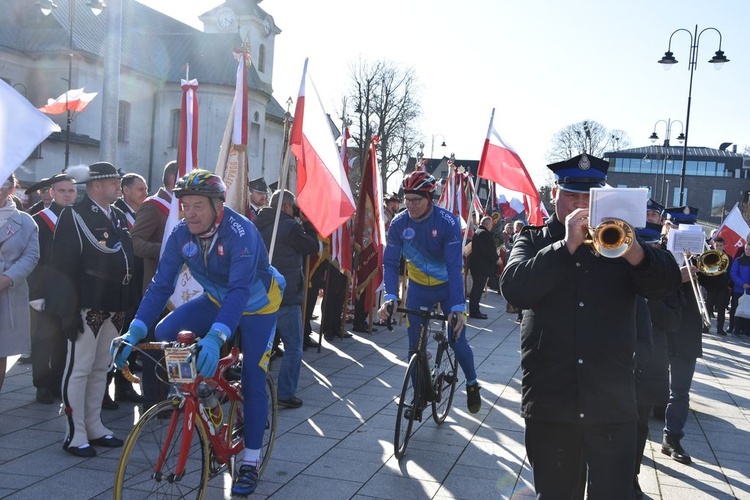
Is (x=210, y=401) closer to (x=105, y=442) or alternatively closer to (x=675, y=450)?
(x=105, y=442)

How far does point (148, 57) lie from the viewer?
160ft

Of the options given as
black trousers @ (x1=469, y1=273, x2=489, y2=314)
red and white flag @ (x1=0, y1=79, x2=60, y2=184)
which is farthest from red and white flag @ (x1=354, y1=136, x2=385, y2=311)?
red and white flag @ (x1=0, y1=79, x2=60, y2=184)

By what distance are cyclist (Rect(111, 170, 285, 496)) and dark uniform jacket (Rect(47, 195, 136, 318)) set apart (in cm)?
127

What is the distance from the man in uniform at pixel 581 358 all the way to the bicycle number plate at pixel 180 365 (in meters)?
1.72

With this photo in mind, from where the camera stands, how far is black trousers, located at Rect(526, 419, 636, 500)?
3412 mm

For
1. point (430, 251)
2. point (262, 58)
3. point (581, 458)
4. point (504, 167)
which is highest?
point (262, 58)

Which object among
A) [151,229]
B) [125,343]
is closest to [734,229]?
[151,229]

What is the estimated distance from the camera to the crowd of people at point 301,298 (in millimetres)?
3430

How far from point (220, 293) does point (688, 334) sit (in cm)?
410

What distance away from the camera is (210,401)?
450 cm

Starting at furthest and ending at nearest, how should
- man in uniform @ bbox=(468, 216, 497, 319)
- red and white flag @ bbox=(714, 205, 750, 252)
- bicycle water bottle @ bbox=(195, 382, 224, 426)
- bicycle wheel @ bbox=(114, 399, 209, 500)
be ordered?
man in uniform @ bbox=(468, 216, 497, 319)
red and white flag @ bbox=(714, 205, 750, 252)
bicycle water bottle @ bbox=(195, 382, 224, 426)
bicycle wheel @ bbox=(114, 399, 209, 500)

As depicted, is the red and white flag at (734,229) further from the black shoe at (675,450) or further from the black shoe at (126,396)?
the black shoe at (126,396)

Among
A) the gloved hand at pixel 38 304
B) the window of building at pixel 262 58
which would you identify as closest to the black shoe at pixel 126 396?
the gloved hand at pixel 38 304

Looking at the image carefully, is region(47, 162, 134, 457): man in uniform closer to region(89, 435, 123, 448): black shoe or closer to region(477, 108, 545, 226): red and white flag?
region(89, 435, 123, 448): black shoe
